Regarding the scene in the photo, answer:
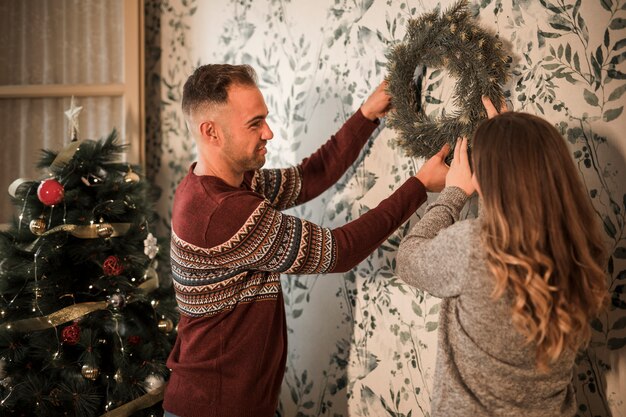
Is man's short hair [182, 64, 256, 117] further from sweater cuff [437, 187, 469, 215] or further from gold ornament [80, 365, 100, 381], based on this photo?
gold ornament [80, 365, 100, 381]

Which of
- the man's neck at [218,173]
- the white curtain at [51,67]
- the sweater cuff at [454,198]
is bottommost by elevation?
the sweater cuff at [454,198]

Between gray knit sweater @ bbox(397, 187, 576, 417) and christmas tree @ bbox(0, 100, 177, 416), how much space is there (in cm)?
110

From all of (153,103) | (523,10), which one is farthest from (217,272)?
(153,103)

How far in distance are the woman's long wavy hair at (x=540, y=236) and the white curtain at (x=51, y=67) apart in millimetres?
1835

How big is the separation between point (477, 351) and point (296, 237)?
538mm

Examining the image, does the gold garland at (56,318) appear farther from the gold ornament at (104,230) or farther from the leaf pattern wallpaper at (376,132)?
the leaf pattern wallpaper at (376,132)

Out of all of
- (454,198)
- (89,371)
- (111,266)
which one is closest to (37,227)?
(111,266)

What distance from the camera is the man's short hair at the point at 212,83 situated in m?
1.71

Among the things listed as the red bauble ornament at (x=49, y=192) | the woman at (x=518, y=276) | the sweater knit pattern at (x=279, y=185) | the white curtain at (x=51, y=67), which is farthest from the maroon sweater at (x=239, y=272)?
the white curtain at (x=51, y=67)

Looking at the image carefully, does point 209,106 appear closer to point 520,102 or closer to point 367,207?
point 367,207

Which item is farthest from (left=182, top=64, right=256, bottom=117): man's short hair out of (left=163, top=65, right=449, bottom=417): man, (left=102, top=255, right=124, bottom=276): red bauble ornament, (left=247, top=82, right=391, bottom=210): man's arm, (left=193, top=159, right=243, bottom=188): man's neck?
(left=102, top=255, right=124, bottom=276): red bauble ornament

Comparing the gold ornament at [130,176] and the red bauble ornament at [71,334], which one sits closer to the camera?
the red bauble ornament at [71,334]

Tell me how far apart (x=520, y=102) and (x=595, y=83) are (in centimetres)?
19

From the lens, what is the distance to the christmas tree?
192 cm
